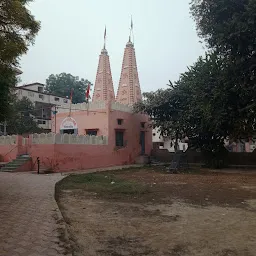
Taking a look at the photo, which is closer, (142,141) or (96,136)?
(96,136)

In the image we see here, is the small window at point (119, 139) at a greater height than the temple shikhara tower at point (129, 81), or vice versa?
the temple shikhara tower at point (129, 81)

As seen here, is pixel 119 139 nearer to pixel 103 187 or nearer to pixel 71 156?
pixel 71 156

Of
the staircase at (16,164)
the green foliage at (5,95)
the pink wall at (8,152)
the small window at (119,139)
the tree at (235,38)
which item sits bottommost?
the staircase at (16,164)

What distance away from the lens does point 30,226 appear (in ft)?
17.1

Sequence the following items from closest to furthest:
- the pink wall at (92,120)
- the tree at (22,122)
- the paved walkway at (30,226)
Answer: the paved walkway at (30,226) → the pink wall at (92,120) → the tree at (22,122)

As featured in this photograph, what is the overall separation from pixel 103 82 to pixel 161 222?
2493 centimetres

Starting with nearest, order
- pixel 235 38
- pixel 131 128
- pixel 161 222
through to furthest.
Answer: pixel 161 222 → pixel 235 38 → pixel 131 128

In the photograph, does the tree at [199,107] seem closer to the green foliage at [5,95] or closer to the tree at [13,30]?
the green foliage at [5,95]

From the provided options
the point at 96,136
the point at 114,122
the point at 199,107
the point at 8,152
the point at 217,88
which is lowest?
the point at 8,152

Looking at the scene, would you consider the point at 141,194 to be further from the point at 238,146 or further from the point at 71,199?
the point at 238,146

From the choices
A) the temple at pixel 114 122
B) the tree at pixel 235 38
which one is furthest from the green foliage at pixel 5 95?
the temple at pixel 114 122

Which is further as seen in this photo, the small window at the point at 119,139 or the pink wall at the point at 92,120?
the small window at the point at 119,139

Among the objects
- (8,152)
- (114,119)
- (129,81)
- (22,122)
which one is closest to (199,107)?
(114,119)

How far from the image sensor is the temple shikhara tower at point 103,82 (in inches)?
1162
